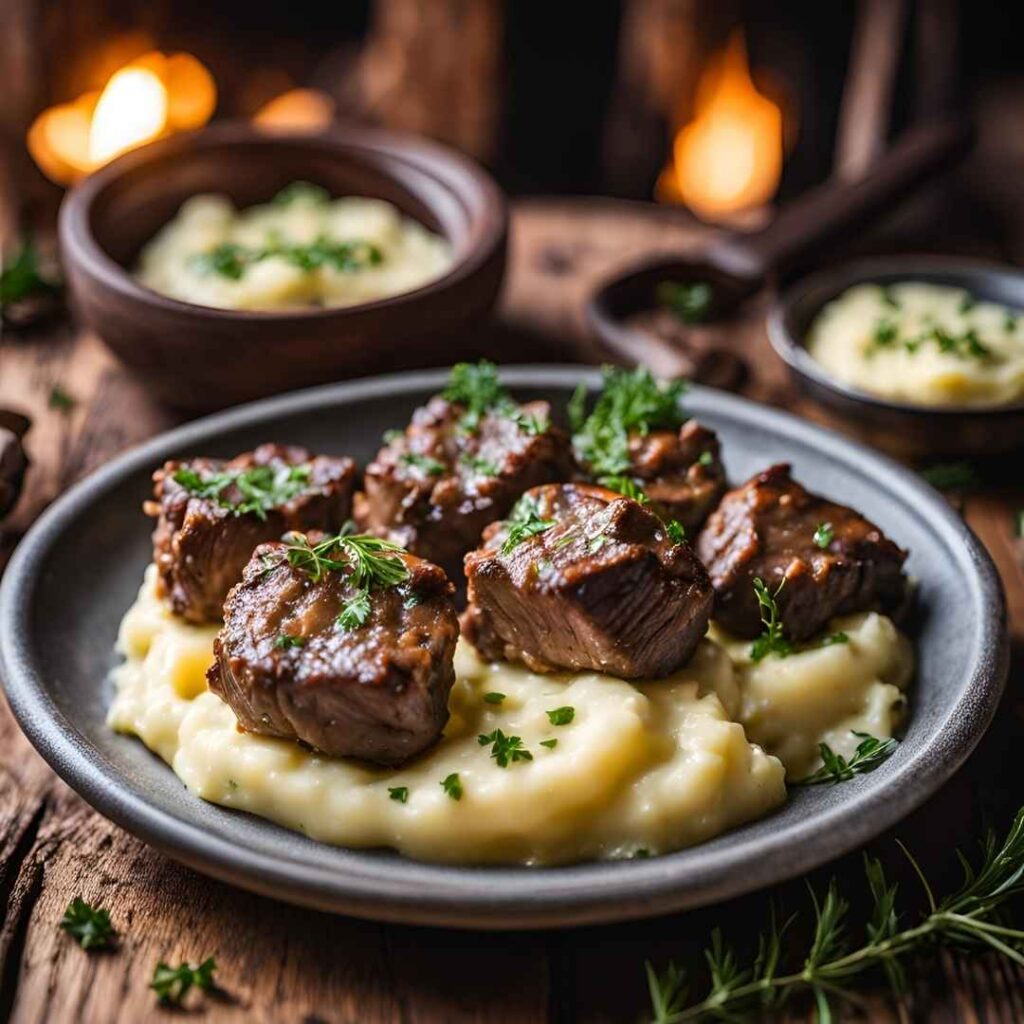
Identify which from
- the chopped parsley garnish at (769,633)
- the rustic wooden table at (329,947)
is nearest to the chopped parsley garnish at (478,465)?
the chopped parsley garnish at (769,633)

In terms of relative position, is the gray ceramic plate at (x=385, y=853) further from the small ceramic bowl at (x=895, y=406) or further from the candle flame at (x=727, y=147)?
the candle flame at (x=727, y=147)

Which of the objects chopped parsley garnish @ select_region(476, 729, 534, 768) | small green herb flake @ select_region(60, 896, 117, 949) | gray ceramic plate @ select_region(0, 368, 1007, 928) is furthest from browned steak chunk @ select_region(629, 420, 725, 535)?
small green herb flake @ select_region(60, 896, 117, 949)

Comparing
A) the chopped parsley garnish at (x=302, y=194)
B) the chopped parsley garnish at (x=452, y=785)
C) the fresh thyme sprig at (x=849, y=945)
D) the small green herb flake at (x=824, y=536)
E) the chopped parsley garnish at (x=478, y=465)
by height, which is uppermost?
the small green herb flake at (x=824, y=536)

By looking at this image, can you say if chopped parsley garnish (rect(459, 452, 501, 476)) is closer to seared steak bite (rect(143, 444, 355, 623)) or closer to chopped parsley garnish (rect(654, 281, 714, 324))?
seared steak bite (rect(143, 444, 355, 623))


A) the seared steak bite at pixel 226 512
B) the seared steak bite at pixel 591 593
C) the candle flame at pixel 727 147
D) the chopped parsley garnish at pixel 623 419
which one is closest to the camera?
the seared steak bite at pixel 591 593

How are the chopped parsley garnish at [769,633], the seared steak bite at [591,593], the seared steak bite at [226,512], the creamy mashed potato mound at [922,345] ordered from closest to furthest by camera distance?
the seared steak bite at [591,593] → the chopped parsley garnish at [769,633] → the seared steak bite at [226,512] → the creamy mashed potato mound at [922,345]

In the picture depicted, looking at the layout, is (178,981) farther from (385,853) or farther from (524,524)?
(524,524)

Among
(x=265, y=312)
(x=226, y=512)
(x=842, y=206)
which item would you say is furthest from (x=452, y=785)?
(x=842, y=206)
